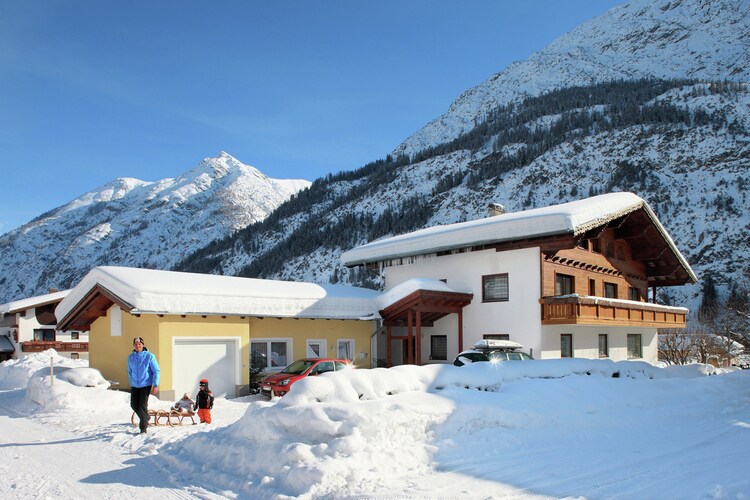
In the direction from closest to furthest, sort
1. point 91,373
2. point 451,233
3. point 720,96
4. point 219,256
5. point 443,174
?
point 91,373, point 451,233, point 720,96, point 443,174, point 219,256

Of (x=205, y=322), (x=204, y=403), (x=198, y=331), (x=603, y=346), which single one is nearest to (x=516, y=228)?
(x=603, y=346)

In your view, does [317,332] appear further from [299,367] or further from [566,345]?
[566,345]

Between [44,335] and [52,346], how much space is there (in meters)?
2.63

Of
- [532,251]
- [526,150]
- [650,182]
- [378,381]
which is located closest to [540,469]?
[378,381]

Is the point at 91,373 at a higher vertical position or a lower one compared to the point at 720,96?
lower

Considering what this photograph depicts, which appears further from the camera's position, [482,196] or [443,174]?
[443,174]

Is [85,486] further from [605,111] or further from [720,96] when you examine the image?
[605,111]

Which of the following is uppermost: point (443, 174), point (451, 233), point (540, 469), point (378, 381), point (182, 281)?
point (443, 174)

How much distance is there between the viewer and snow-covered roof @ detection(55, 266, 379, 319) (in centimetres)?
1839

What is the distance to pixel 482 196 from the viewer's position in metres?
110

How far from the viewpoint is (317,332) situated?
23.6 m

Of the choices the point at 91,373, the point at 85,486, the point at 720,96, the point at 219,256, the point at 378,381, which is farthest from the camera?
the point at 219,256

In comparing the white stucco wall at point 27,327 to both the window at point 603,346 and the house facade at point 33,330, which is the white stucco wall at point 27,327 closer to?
the house facade at point 33,330

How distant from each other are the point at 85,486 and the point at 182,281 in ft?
42.6
